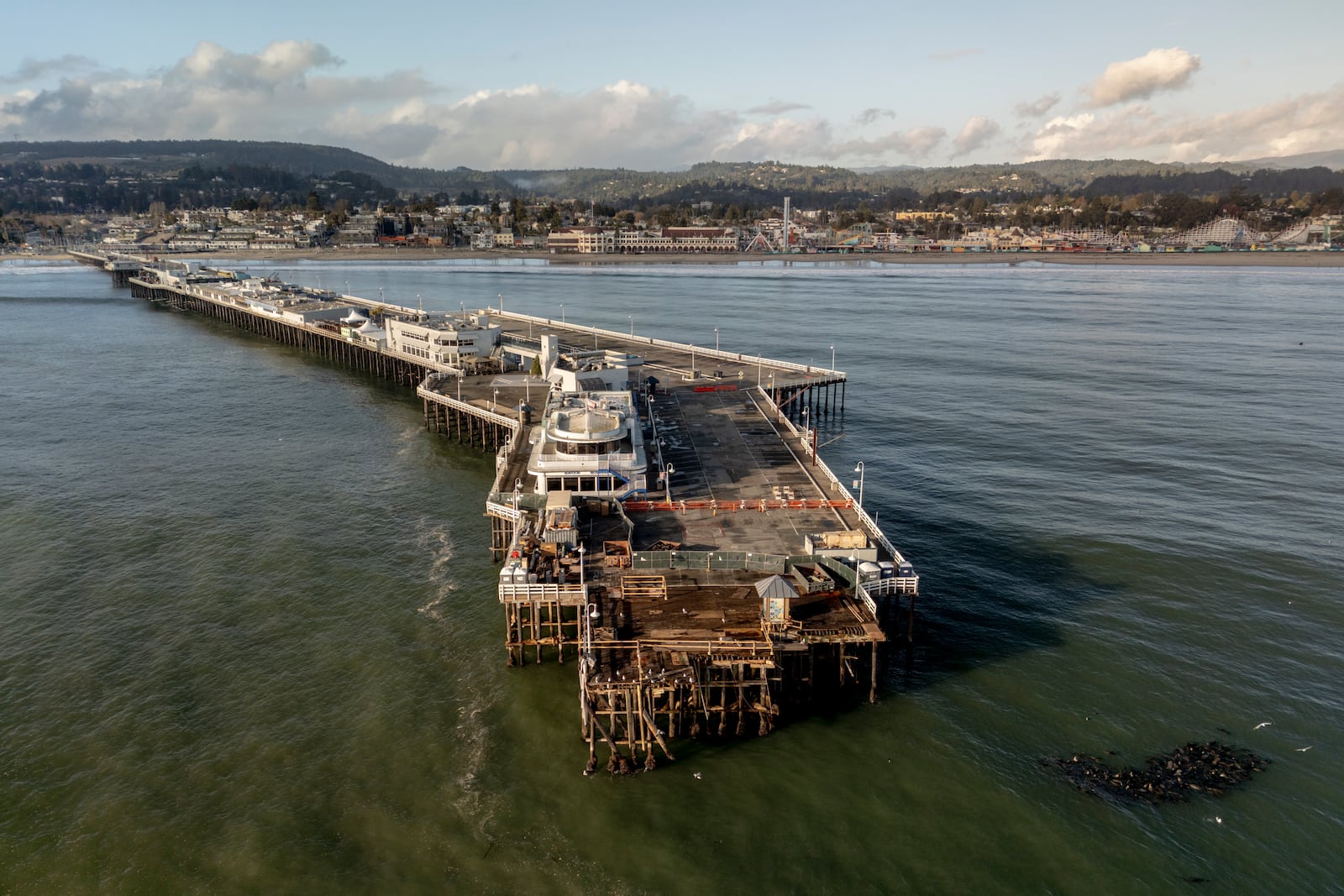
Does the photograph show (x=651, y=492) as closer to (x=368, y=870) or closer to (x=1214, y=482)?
(x=368, y=870)

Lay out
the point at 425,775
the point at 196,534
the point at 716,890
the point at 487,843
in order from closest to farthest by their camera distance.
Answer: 1. the point at 716,890
2. the point at 487,843
3. the point at 425,775
4. the point at 196,534

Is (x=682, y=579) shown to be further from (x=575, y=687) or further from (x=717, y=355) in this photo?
(x=717, y=355)

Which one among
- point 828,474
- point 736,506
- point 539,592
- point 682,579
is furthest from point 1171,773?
point 539,592

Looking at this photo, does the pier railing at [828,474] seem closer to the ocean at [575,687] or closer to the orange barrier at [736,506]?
the orange barrier at [736,506]

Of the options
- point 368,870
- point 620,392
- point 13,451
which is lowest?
point 368,870

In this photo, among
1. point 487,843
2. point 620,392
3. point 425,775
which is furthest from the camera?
point 620,392

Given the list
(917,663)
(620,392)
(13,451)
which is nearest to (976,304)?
(620,392)

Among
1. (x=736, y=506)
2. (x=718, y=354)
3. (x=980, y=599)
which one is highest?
(x=718, y=354)
